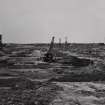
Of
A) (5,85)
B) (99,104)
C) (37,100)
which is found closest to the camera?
(99,104)

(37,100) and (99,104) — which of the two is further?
(37,100)

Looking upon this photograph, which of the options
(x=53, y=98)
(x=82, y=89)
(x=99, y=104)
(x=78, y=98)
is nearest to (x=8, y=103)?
(x=53, y=98)

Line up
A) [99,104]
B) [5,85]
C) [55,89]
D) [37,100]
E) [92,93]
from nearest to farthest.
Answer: [99,104] < [37,100] < [92,93] < [55,89] < [5,85]

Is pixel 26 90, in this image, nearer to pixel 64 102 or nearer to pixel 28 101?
pixel 28 101

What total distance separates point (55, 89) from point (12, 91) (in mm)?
1640

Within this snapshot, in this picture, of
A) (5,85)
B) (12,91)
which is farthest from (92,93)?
(5,85)

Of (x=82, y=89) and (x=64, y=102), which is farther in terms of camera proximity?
(x=82, y=89)

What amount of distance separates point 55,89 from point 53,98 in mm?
1410

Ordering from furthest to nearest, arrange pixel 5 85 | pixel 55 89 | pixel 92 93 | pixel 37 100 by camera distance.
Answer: pixel 5 85 < pixel 55 89 < pixel 92 93 < pixel 37 100

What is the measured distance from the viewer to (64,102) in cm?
642

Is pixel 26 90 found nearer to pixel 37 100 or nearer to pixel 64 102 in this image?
pixel 37 100

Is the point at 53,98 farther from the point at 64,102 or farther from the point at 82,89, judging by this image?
the point at 82,89

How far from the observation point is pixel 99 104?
6.25m

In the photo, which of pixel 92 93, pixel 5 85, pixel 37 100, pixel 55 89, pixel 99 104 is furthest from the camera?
pixel 5 85
